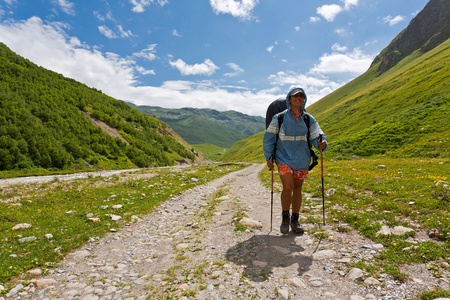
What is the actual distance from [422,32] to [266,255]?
9264 inches

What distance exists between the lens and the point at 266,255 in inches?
231

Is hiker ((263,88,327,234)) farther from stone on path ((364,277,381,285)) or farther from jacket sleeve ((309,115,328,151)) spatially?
stone on path ((364,277,381,285))

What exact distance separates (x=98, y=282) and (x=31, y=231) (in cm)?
518

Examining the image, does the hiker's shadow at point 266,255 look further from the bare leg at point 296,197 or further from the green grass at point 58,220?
the green grass at point 58,220

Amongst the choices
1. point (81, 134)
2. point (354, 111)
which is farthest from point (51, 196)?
point (354, 111)

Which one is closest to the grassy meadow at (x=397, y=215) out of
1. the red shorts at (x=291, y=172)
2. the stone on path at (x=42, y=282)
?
the red shorts at (x=291, y=172)

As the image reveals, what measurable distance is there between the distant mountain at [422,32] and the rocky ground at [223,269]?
19473 cm

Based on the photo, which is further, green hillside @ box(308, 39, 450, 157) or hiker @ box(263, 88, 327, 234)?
green hillside @ box(308, 39, 450, 157)

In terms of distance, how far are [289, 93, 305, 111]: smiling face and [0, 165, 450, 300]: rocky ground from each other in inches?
167

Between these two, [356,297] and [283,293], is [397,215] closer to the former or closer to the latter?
[356,297]

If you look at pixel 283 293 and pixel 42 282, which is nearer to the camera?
pixel 283 293

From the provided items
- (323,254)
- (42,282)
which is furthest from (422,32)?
(42,282)

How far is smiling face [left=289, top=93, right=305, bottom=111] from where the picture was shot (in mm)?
7137

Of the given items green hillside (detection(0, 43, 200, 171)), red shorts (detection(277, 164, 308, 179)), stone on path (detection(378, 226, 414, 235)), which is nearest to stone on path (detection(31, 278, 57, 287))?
red shorts (detection(277, 164, 308, 179))
